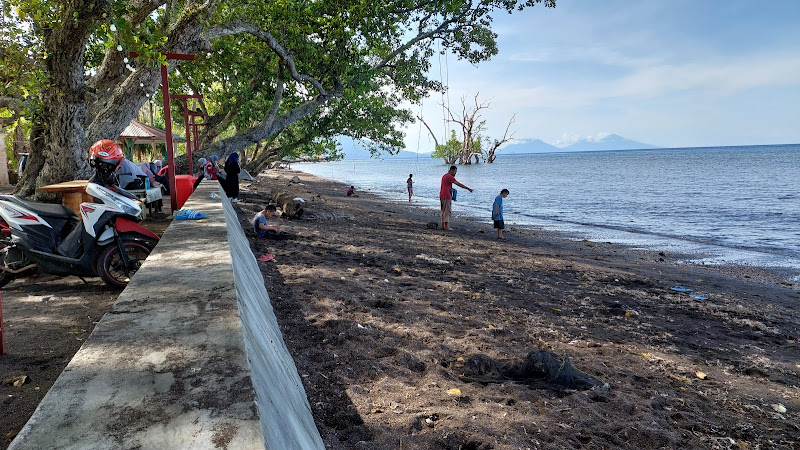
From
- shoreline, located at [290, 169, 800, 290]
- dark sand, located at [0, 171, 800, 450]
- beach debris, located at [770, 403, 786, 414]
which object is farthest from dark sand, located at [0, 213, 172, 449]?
shoreline, located at [290, 169, 800, 290]

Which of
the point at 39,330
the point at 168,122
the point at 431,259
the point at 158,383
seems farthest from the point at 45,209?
the point at 431,259

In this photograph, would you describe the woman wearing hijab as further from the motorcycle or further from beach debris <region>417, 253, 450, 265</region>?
the motorcycle

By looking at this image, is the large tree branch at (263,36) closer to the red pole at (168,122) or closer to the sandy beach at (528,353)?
the red pole at (168,122)

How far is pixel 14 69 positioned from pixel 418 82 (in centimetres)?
1424

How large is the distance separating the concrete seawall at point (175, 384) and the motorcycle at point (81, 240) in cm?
233

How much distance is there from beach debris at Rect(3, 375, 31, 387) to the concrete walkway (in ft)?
3.45

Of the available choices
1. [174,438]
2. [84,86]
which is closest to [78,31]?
[84,86]

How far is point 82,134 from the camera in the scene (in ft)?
28.7

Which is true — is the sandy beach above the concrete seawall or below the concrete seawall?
below

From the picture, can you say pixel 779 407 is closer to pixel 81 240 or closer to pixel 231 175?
pixel 81 240

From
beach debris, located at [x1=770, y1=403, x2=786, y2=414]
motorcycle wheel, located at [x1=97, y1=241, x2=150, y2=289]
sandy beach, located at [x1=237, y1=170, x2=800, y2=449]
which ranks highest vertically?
motorcycle wheel, located at [x1=97, y1=241, x2=150, y2=289]

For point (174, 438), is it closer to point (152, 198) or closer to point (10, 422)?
point (10, 422)

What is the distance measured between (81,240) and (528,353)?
512 cm

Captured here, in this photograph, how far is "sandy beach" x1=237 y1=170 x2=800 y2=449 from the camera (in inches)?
134
